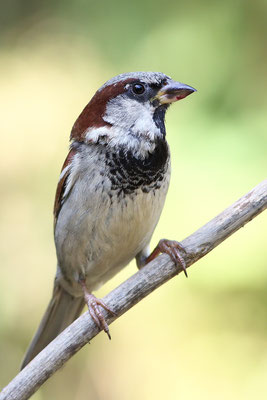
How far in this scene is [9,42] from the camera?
Answer: 17.1ft

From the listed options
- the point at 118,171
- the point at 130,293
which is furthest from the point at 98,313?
the point at 118,171

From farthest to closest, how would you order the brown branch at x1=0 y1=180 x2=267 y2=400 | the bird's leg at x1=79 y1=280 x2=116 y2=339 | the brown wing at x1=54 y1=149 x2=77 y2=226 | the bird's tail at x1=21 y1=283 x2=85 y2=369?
the bird's tail at x1=21 y1=283 x2=85 y2=369
the brown wing at x1=54 y1=149 x2=77 y2=226
the bird's leg at x1=79 y1=280 x2=116 y2=339
the brown branch at x1=0 y1=180 x2=267 y2=400

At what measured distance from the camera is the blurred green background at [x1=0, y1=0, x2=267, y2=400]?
3.90m

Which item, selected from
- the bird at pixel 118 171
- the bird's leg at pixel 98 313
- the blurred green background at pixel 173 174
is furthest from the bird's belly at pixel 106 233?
the blurred green background at pixel 173 174

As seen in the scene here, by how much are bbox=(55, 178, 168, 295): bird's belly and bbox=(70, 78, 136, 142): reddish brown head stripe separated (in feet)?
1.05

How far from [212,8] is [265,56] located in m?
0.51

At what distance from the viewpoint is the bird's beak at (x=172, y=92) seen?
2877 mm

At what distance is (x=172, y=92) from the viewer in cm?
289

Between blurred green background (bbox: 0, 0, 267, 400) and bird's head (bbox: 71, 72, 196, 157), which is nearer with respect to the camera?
bird's head (bbox: 71, 72, 196, 157)

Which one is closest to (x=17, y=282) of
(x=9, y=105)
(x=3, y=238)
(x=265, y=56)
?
(x=3, y=238)

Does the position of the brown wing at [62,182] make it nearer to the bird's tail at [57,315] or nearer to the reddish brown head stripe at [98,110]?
the reddish brown head stripe at [98,110]

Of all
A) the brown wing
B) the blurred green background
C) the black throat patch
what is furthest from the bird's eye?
the blurred green background

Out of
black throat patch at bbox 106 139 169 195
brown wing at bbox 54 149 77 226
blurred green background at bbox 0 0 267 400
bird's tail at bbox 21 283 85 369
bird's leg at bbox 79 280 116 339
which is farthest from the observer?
blurred green background at bbox 0 0 267 400

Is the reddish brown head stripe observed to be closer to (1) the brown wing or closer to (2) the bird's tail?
(1) the brown wing
